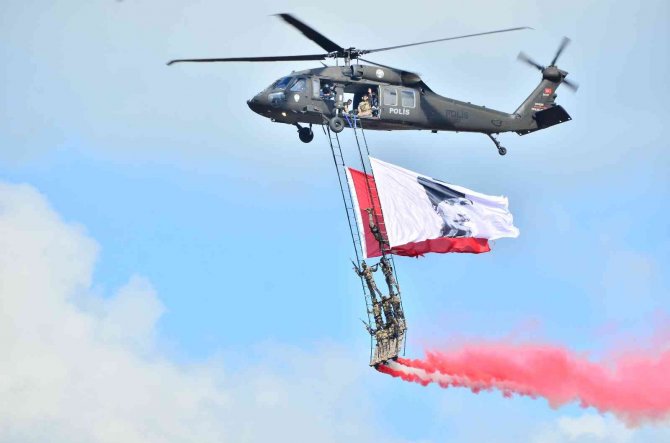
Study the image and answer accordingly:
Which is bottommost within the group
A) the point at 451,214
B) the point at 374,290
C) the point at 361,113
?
the point at 374,290

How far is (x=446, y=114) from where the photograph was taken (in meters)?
79.2

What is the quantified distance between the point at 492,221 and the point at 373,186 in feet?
19.0

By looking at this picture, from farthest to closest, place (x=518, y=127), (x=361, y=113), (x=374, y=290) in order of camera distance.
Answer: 1. (x=518, y=127)
2. (x=361, y=113)
3. (x=374, y=290)

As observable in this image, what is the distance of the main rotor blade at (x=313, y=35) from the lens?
7250cm

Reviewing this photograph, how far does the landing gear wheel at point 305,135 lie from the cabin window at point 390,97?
12.6 feet

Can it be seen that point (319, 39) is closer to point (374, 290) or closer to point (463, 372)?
point (374, 290)

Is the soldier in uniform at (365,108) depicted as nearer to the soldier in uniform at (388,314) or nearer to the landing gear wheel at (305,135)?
the landing gear wheel at (305,135)

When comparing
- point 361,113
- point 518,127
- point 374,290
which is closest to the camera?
point 374,290

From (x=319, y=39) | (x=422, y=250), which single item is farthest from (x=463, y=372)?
(x=319, y=39)

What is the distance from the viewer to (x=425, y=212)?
7469 cm

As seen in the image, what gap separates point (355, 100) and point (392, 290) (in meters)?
10.9

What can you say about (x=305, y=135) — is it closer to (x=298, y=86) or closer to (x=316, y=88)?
(x=316, y=88)

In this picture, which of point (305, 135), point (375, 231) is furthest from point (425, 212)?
point (305, 135)

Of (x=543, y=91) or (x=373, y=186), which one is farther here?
(x=543, y=91)
